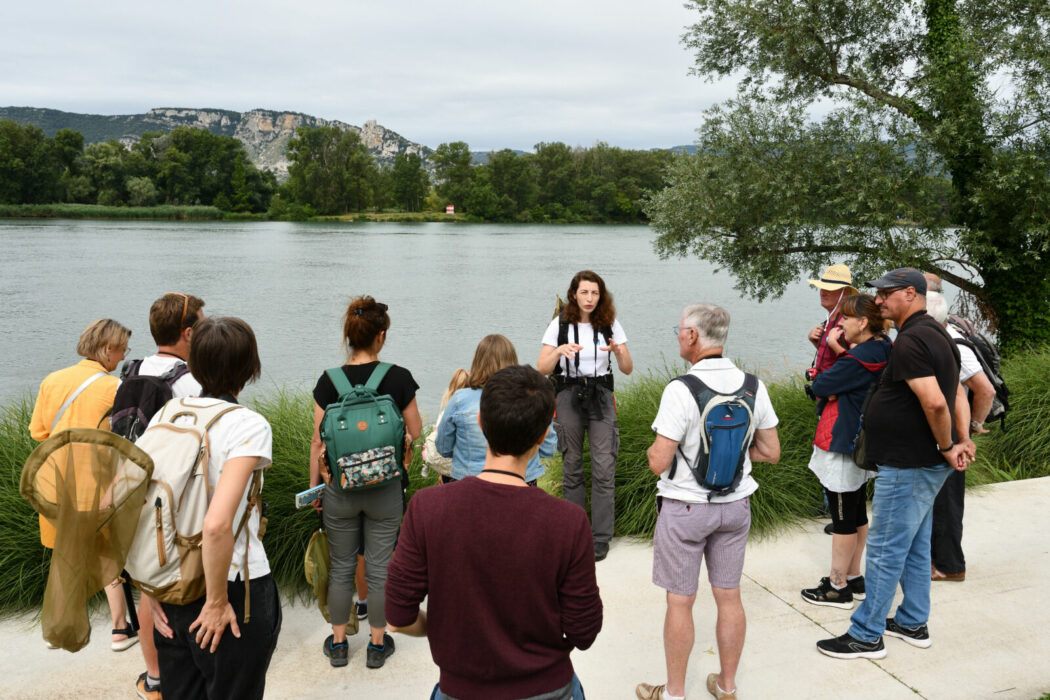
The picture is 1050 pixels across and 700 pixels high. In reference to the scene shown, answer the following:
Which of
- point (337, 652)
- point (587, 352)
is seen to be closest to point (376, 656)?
point (337, 652)

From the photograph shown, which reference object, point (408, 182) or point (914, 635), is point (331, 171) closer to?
point (408, 182)

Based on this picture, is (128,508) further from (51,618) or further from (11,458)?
(11,458)

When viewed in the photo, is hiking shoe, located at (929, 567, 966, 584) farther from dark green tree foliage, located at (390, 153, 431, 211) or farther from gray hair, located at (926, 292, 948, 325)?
dark green tree foliage, located at (390, 153, 431, 211)

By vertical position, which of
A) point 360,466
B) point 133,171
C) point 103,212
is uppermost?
point 133,171

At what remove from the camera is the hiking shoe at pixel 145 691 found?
3.27 m

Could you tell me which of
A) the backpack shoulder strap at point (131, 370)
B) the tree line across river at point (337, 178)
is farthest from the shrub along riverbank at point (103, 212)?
the backpack shoulder strap at point (131, 370)

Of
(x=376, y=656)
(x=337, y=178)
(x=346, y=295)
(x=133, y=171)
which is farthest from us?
(x=337, y=178)

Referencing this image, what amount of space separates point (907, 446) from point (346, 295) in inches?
1033

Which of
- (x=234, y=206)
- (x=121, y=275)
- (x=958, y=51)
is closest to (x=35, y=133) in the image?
(x=234, y=206)

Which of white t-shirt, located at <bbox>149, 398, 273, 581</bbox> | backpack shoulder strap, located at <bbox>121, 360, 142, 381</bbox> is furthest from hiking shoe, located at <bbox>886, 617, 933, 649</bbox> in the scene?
backpack shoulder strap, located at <bbox>121, 360, 142, 381</bbox>

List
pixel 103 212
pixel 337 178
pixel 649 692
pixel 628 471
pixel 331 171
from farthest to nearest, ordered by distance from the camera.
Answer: pixel 337 178 → pixel 331 171 → pixel 103 212 → pixel 628 471 → pixel 649 692

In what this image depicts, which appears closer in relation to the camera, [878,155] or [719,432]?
[719,432]

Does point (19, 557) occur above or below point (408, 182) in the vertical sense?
below

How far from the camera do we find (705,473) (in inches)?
116
